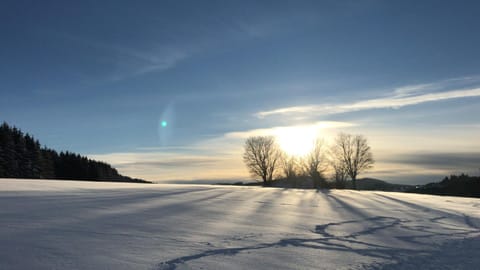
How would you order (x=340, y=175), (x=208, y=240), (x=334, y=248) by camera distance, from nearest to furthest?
1. (x=208, y=240)
2. (x=334, y=248)
3. (x=340, y=175)

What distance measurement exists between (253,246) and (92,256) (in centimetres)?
240

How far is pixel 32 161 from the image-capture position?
193 feet

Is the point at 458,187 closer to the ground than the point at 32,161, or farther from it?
closer to the ground

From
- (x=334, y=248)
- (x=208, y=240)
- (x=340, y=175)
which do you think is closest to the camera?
(x=208, y=240)

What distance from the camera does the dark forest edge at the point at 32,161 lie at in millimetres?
53969

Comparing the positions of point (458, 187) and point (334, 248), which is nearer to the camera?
point (334, 248)

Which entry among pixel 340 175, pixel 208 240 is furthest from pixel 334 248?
pixel 340 175

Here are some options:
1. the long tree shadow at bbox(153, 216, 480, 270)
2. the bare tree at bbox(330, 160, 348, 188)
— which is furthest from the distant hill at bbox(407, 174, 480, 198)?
the long tree shadow at bbox(153, 216, 480, 270)

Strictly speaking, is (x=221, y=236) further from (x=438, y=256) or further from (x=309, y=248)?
(x=438, y=256)

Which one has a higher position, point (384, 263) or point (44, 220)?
point (44, 220)

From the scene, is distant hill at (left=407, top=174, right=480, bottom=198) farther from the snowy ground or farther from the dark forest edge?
the dark forest edge

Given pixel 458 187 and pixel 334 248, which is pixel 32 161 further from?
pixel 458 187

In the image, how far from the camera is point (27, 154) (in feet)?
191

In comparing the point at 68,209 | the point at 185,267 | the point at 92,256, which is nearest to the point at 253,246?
the point at 185,267
